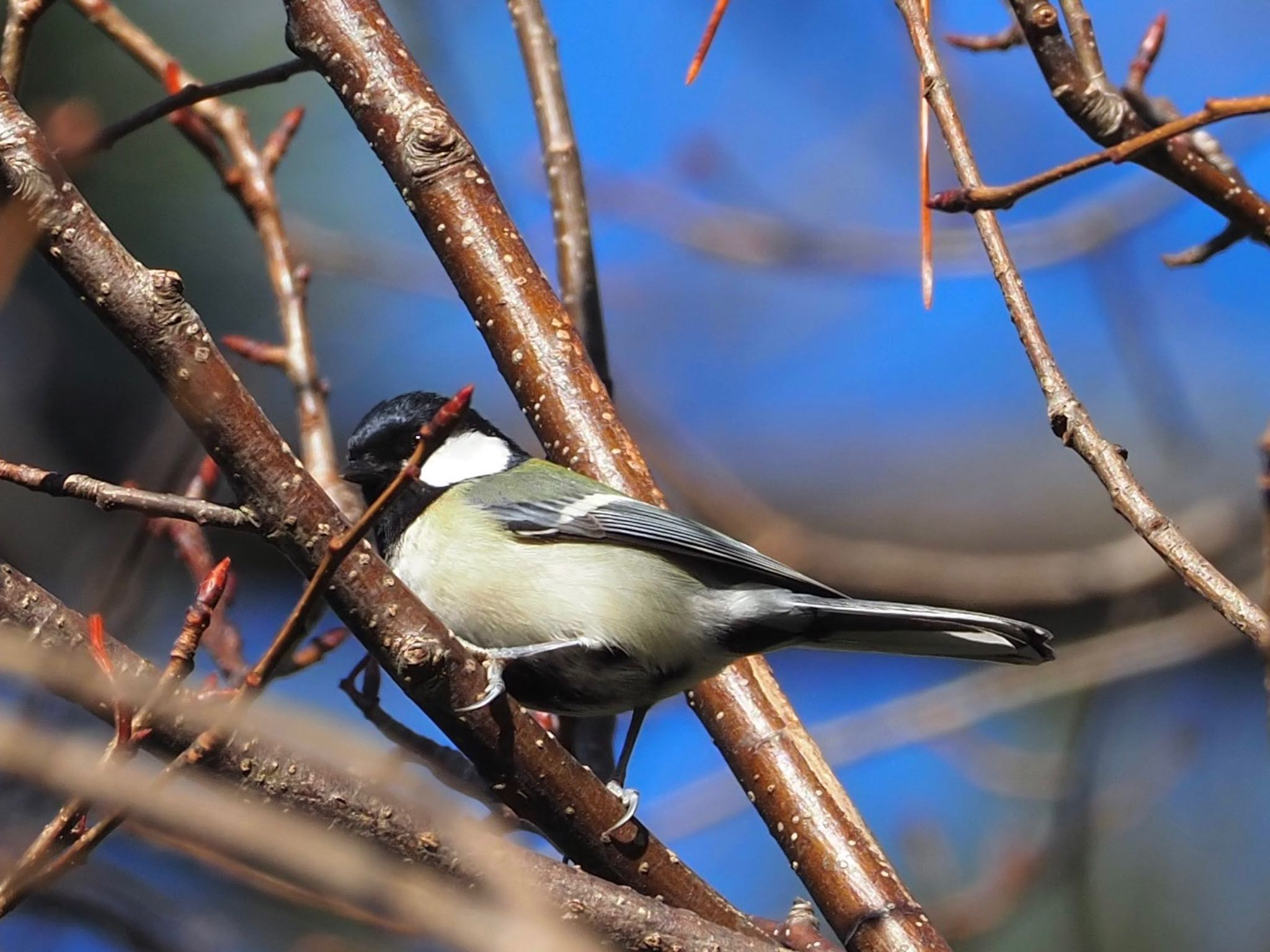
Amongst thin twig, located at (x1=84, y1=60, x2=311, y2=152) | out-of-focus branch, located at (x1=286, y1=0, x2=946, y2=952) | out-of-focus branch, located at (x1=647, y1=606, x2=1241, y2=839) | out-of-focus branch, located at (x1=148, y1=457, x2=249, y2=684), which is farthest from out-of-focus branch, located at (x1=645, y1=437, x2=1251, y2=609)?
thin twig, located at (x1=84, y1=60, x2=311, y2=152)

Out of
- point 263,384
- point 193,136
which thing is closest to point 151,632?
point 263,384

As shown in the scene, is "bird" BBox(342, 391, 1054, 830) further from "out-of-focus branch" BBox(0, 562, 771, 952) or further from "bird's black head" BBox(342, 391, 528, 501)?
"out-of-focus branch" BBox(0, 562, 771, 952)

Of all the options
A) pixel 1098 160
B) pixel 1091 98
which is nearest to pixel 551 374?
pixel 1091 98

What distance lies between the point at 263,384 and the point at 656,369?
177 cm

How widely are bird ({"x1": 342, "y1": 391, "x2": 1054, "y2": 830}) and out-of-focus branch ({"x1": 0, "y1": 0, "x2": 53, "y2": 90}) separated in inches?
32.9

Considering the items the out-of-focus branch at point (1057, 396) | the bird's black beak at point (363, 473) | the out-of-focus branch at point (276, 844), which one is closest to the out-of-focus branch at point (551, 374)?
the bird's black beak at point (363, 473)

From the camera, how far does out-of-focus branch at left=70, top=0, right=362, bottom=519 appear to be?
9.23ft

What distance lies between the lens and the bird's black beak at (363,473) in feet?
8.93

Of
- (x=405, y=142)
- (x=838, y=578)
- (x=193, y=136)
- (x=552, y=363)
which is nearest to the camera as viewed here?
(x=405, y=142)

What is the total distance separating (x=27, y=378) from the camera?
189 inches

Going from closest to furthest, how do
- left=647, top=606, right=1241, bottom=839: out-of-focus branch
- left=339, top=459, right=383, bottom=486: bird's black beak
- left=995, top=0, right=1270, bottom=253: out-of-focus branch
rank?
left=995, top=0, right=1270, bottom=253: out-of-focus branch < left=339, top=459, right=383, bottom=486: bird's black beak < left=647, top=606, right=1241, bottom=839: out-of-focus branch

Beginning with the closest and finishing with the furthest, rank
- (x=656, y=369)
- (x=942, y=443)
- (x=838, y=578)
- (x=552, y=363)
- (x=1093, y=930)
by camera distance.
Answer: (x=552, y=363)
(x=1093, y=930)
(x=838, y=578)
(x=942, y=443)
(x=656, y=369)

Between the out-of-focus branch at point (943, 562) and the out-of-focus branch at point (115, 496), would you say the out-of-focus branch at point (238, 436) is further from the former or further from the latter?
the out-of-focus branch at point (943, 562)

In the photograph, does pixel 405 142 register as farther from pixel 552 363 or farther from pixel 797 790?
pixel 797 790
